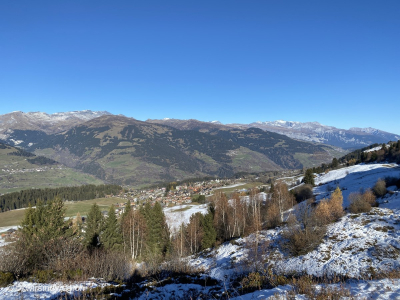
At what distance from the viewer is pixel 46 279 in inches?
503

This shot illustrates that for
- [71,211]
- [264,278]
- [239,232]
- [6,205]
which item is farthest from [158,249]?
[6,205]

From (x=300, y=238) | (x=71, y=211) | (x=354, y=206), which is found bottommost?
(x=71, y=211)

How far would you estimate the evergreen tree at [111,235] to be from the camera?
125 ft

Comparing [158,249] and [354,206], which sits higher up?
[354,206]

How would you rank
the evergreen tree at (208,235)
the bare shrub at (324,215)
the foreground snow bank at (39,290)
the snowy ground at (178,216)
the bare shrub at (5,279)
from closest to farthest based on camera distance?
the foreground snow bank at (39,290) → the bare shrub at (5,279) → the bare shrub at (324,215) → the evergreen tree at (208,235) → the snowy ground at (178,216)

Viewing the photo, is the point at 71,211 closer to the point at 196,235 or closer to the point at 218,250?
the point at 196,235

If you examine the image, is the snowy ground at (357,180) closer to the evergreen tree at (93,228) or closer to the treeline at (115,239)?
the treeline at (115,239)

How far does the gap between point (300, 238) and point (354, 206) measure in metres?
13.2

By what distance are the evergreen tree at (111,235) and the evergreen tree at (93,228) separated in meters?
1.03

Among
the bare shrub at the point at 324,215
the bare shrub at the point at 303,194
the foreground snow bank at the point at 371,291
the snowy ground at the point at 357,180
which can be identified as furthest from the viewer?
the bare shrub at the point at 303,194

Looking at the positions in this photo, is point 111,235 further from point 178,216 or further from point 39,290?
point 178,216

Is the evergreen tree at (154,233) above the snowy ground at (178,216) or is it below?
above

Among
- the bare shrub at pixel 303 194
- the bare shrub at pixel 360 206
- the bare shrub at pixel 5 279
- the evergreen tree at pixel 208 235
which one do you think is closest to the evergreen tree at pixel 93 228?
the evergreen tree at pixel 208 235

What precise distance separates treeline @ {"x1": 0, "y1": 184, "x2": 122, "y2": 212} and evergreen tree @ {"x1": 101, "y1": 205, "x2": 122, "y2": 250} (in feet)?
393
